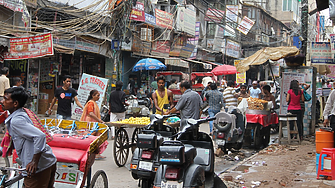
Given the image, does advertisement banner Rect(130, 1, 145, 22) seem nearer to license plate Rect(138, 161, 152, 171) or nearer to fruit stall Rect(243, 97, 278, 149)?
fruit stall Rect(243, 97, 278, 149)

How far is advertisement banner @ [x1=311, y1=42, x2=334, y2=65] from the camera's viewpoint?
11.9m

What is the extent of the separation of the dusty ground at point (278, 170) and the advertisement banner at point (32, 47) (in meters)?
8.04

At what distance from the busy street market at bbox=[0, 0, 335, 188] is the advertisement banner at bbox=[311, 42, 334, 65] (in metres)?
0.03

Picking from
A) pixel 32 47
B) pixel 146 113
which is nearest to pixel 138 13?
pixel 146 113

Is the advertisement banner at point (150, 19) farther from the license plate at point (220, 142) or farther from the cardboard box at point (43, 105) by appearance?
the license plate at point (220, 142)

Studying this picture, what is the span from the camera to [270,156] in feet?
29.3

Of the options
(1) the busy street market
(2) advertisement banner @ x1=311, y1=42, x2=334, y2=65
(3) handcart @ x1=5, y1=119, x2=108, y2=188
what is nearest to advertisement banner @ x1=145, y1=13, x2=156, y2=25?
(1) the busy street market

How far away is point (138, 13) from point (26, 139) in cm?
1731

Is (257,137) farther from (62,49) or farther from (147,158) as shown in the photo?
(62,49)

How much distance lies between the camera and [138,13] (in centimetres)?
2011

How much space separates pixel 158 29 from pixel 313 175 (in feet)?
59.2

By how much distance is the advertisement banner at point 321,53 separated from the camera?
11.9 m

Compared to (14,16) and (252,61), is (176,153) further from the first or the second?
(14,16)

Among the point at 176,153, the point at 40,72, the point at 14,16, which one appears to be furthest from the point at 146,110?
the point at 176,153
